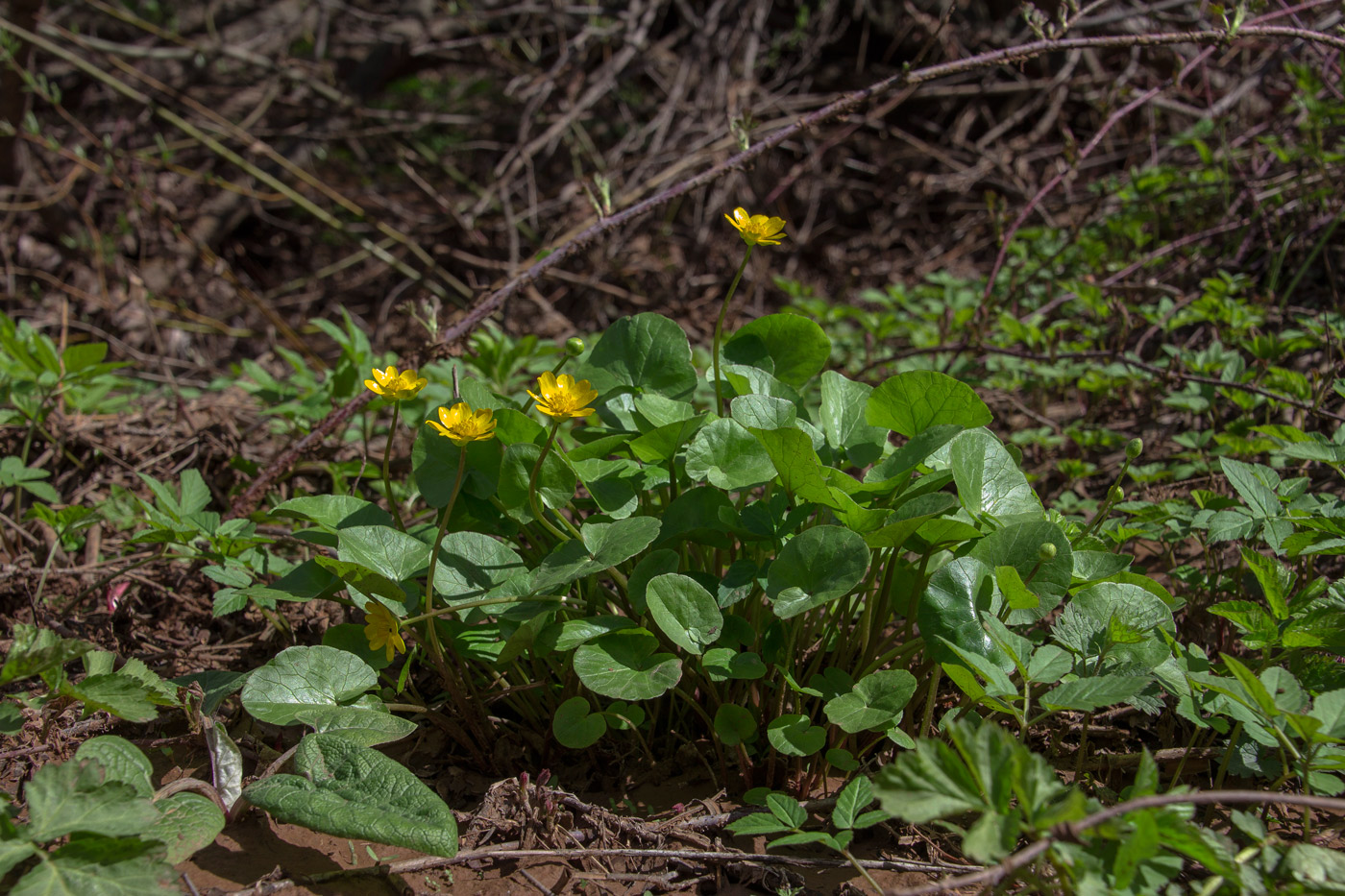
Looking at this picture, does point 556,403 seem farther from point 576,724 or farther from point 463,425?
point 576,724

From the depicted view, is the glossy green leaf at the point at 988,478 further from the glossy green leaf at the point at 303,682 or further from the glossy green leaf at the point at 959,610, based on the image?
the glossy green leaf at the point at 303,682

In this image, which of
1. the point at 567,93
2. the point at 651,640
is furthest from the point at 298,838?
the point at 567,93

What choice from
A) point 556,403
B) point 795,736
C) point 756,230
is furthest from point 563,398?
point 795,736

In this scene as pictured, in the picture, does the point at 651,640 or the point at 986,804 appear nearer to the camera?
the point at 986,804

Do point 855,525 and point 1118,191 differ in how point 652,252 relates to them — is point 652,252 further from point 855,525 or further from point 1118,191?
point 855,525

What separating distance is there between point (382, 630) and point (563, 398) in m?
0.46

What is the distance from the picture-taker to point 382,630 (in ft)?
4.57

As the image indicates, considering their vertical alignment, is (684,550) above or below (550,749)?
above

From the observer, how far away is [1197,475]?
2.22 meters

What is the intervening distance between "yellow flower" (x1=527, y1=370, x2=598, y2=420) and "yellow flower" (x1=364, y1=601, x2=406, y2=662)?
405mm

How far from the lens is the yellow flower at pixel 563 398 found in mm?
1314

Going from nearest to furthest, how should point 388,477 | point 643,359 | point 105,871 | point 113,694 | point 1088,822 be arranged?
point 1088,822, point 105,871, point 113,694, point 388,477, point 643,359

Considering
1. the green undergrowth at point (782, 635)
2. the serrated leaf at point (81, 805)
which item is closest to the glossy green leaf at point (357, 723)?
the green undergrowth at point (782, 635)

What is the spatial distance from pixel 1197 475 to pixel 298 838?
6.91 ft
